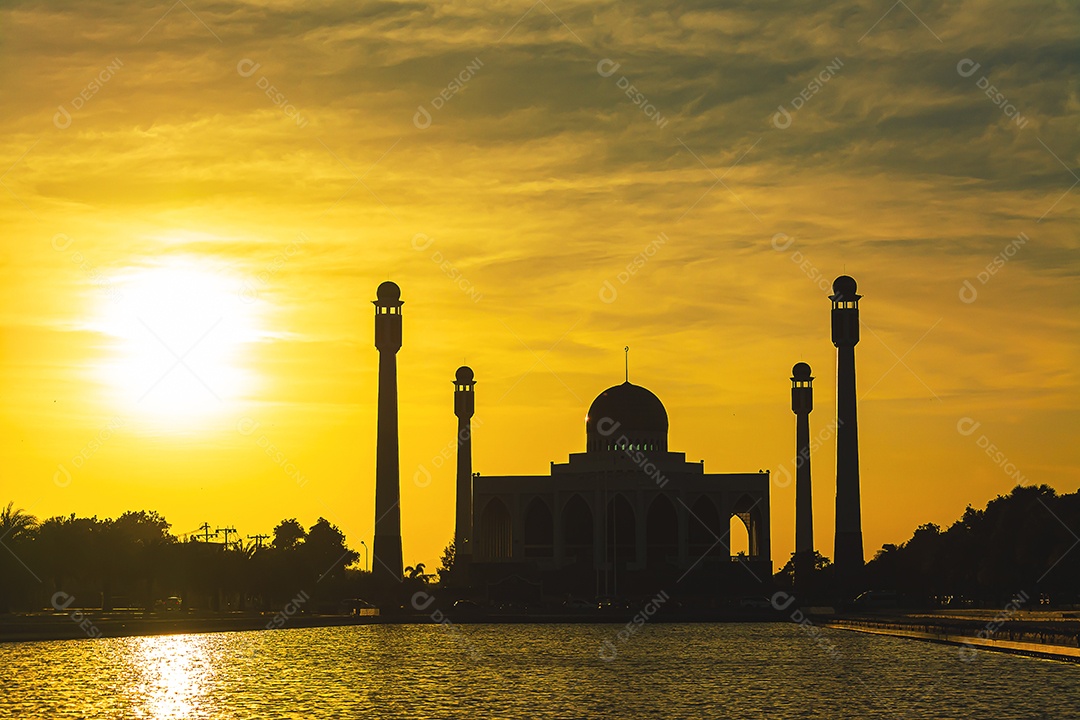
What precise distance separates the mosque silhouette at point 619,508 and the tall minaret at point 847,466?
86mm

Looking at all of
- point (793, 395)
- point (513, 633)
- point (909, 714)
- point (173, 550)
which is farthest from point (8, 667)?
point (793, 395)

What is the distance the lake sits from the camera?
4084 centimetres

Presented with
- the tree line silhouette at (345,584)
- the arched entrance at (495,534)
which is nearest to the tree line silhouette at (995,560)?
the tree line silhouette at (345,584)

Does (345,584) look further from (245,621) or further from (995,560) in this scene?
(995,560)

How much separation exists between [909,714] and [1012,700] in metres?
4.00

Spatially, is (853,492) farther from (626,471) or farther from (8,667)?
(8,667)

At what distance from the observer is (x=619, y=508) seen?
507 feet

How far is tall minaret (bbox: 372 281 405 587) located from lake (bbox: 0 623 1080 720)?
55.9 m

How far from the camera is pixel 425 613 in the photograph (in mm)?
113250

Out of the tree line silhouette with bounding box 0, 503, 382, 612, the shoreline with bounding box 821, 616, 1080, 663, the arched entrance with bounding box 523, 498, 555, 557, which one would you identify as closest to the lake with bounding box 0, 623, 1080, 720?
the shoreline with bounding box 821, 616, 1080, 663

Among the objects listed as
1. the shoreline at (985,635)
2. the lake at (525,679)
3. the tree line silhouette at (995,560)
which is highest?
the tree line silhouette at (995,560)

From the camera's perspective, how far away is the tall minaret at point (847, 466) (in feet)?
440

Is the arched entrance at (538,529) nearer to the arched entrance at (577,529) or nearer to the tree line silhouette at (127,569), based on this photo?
the arched entrance at (577,529)

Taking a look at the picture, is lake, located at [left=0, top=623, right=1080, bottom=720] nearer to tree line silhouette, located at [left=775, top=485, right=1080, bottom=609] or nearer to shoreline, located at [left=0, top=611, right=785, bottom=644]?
shoreline, located at [left=0, top=611, right=785, bottom=644]
